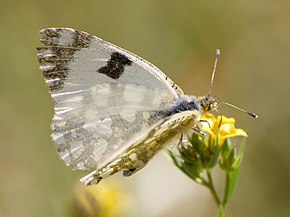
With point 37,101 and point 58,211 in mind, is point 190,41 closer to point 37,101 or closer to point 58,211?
point 37,101

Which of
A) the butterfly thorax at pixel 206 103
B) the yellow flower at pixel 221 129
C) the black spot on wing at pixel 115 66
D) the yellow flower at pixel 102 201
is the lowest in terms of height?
the yellow flower at pixel 102 201

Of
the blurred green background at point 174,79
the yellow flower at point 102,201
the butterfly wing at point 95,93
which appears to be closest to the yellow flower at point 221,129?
the butterfly wing at point 95,93

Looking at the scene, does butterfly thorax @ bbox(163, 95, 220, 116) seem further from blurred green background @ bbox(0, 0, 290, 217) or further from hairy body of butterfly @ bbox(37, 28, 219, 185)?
blurred green background @ bbox(0, 0, 290, 217)

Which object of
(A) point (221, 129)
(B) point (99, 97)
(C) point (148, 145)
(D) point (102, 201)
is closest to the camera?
(C) point (148, 145)

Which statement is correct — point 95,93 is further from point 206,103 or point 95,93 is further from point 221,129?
point 221,129

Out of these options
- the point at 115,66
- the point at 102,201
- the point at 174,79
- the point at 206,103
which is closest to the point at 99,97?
the point at 115,66

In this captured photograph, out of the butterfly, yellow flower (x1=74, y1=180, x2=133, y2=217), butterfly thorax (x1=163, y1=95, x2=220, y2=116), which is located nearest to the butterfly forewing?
the butterfly

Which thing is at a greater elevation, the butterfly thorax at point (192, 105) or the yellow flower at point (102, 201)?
the butterfly thorax at point (192, 105)

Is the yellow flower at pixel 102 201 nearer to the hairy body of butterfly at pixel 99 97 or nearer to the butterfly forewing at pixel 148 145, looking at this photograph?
the hairy body of butterfly at pixel 99 97
